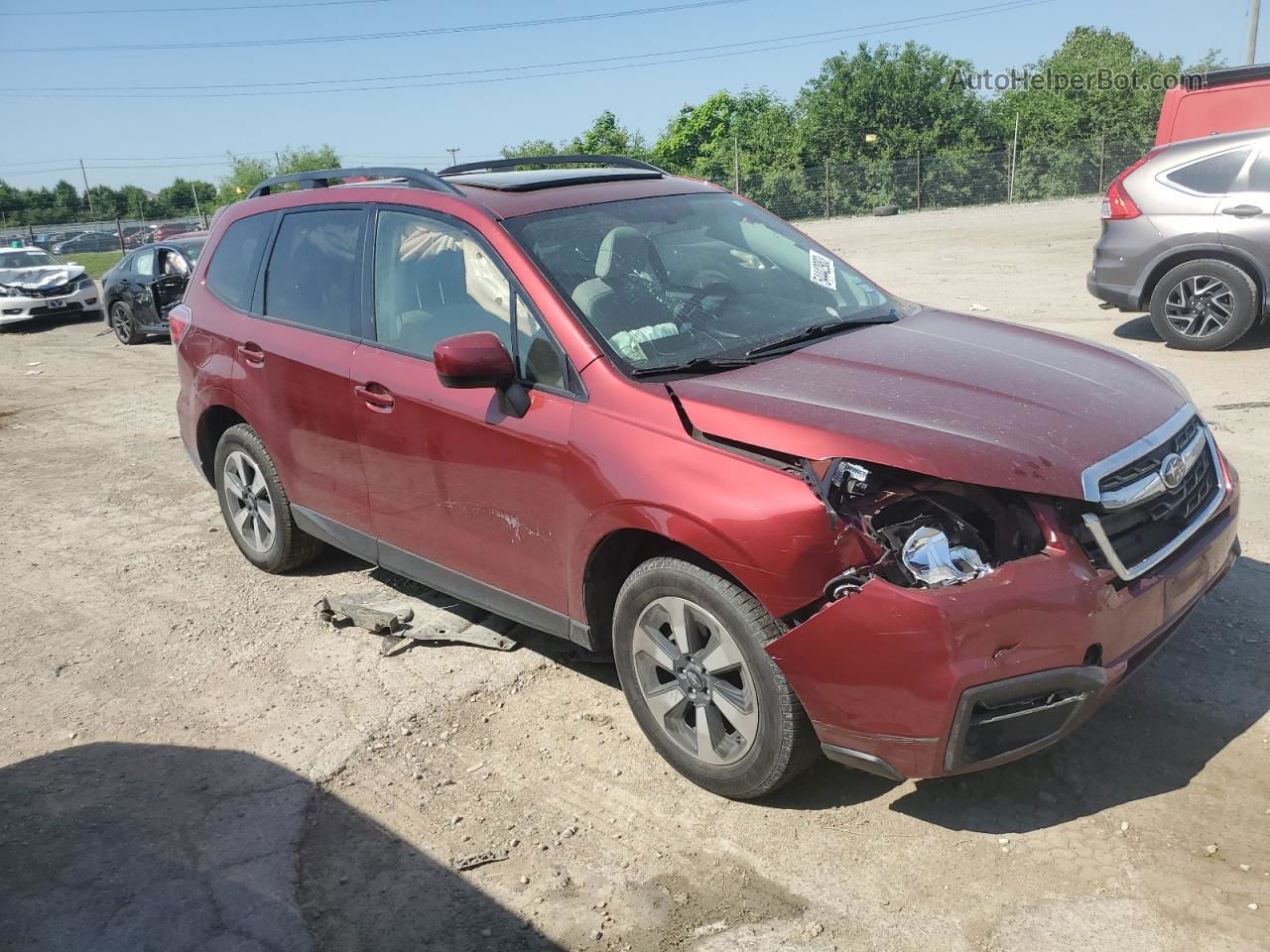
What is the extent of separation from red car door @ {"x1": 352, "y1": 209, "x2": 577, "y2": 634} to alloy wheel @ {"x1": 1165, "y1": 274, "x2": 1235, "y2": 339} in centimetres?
742

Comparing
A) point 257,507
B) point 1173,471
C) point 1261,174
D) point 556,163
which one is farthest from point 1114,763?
point 1261,174

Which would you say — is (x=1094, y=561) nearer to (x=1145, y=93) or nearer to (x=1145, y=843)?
(x=1145, y=843)

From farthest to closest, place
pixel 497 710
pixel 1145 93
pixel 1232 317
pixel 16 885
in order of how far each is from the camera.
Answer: pixel 1145 93, pixel 1232 317, pixel 497 710, pixel 16 885

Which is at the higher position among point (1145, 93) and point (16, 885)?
point (1145, 93)

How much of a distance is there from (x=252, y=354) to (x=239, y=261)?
64cm

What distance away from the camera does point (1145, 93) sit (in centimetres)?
5097

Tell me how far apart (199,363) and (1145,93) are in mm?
55622

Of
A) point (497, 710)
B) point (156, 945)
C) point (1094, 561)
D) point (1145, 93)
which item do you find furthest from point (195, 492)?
point (1145, 93)

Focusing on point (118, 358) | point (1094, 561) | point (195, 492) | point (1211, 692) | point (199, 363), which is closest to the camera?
point (1094, 561)

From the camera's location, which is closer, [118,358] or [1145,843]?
[1145,843]

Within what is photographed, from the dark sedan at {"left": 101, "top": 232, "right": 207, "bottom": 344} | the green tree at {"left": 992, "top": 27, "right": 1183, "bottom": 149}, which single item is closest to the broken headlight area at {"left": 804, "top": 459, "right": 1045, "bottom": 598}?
the dark sedan at {"left": 101, "top": 232, "right": 207, "bottom": 344}

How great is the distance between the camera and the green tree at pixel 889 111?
176 ft

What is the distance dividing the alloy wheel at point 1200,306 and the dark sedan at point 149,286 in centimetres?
1243

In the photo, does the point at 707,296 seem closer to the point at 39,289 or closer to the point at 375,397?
the point at 375,397
